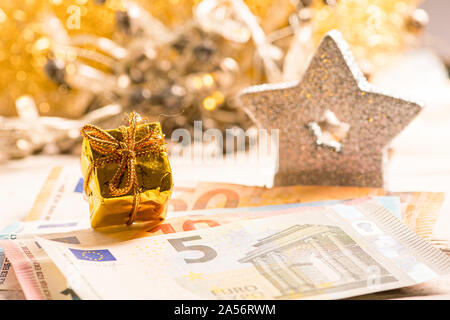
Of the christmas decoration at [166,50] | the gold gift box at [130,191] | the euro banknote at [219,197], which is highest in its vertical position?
the christmas decoration at [166,50]

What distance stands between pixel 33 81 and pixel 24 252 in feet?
1.89

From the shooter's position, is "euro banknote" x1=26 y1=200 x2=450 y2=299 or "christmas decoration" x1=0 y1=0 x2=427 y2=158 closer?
"euro banknote" x1=26 y1=200 x2=450 y2=299

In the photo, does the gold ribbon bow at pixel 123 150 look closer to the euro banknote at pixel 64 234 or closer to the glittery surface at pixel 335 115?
the euro banknote at pixel 64 234

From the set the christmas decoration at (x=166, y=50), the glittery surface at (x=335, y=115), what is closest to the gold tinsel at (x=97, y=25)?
the christmas decoration at (x=166, y=50)

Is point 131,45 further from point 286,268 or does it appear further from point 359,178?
point 286,268

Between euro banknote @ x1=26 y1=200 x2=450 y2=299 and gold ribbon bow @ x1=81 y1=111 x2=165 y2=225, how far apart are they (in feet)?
0.17

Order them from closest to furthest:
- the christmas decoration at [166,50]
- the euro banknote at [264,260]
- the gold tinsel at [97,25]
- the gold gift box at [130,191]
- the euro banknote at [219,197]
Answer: the euro banknote at [264,260], the gold gift box at [130,191], the euro banknote at [219,197], the christmas decoration at [166,50], the gold tinsel at [97,25]

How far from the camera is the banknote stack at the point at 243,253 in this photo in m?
0.42

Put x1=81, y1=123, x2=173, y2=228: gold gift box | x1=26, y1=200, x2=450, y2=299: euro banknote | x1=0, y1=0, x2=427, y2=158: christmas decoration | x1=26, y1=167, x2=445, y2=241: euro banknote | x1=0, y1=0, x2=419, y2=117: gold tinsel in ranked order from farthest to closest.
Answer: x1=0, y1=0, x2=419, y2=117: gold tinsel → x1=0, y1=0, x2=427, y2=158: christmas decoration → x1=26, y1=167, x2=445, y2=241: euro banknote → x1=81, y1=123, x2=173, y2=228: gold gift box → x1=26, y1=200, x2=450, y2=299: euro banknote

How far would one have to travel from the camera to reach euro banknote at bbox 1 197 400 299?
1.38ft

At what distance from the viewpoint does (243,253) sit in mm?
478

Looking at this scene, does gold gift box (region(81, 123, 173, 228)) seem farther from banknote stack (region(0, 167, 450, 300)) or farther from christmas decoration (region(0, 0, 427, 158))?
christmas decoration (region(0, 0, 427, 158))

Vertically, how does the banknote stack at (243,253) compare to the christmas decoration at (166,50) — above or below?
below

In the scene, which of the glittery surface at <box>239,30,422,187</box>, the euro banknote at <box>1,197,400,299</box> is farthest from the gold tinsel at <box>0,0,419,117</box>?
the euro banknote at <box>1,197,400,299</box>
